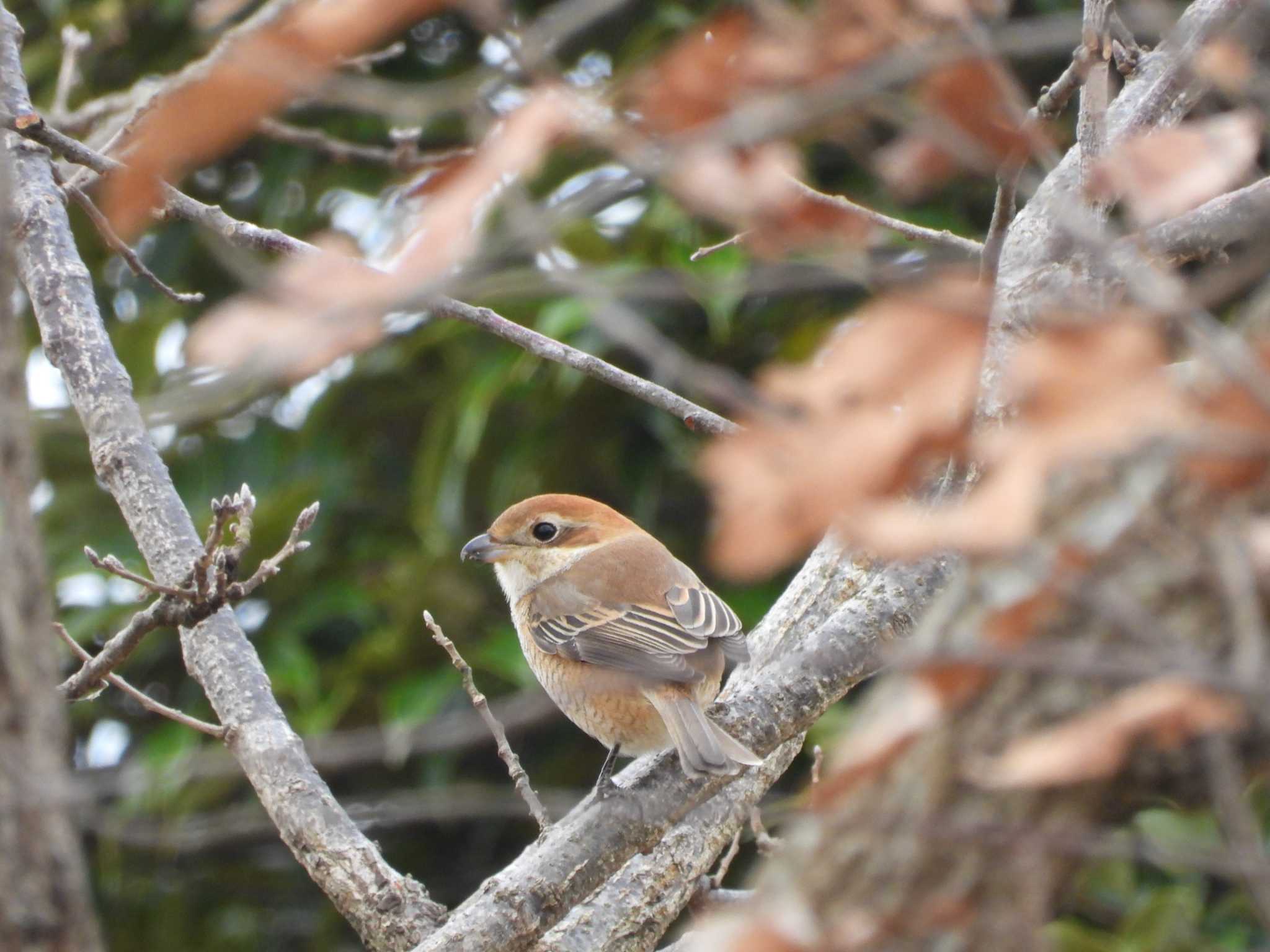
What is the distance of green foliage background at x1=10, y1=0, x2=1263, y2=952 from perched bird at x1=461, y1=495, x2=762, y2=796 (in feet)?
2.25

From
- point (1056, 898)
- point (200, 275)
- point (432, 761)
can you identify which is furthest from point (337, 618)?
point (1056, 898)

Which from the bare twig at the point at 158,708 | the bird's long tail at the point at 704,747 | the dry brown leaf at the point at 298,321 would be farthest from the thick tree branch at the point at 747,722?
the dry brown leaf at the point at 298,321

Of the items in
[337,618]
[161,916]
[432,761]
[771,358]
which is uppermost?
[771,358]

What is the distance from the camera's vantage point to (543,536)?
3957 millimetres

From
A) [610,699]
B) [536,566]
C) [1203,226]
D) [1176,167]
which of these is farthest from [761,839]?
[1176,167]

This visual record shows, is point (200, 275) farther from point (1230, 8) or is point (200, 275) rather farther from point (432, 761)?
point (1230, 8)

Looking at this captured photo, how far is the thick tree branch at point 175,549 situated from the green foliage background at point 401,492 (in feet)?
5.48

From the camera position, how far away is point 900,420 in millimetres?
936

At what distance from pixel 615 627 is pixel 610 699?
9.9 inches

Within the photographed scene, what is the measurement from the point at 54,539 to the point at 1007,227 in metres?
4.01

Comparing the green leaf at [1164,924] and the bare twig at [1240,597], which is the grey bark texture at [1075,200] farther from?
the green leaf at [1164,924]

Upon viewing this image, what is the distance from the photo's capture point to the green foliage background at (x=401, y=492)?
4648 mm

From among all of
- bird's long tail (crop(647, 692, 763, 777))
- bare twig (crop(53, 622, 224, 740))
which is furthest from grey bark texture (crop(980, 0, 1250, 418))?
bare twig (crop(53, 622, 224, 740))

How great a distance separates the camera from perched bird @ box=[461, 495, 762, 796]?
9.99 ft
